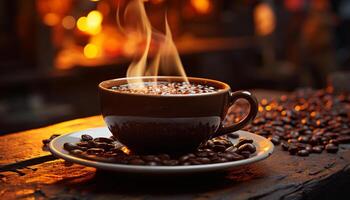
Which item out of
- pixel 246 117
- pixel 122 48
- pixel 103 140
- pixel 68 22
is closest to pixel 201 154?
pixel 246 117

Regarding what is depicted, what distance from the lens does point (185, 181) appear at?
1.47 metres

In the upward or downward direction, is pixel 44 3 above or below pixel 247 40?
above

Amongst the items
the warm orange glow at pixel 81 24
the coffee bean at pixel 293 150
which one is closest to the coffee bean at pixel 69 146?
the coffee bean at pixel 293 150

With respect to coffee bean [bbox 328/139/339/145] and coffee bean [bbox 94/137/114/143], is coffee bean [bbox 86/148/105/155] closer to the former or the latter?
coffee bean [bbox 94/137/114/143]

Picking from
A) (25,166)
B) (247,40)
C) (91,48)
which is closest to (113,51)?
(91,48)

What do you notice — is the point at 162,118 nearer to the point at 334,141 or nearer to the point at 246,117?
the point at 246,117

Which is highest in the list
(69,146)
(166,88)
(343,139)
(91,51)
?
(166,88)

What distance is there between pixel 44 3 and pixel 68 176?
4.65 metres

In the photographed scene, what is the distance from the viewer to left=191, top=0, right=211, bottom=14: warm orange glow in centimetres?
727

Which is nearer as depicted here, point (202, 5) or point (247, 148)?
point (247, 148)

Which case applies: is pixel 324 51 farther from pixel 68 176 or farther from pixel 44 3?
pixel 68 176

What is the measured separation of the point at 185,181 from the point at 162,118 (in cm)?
16

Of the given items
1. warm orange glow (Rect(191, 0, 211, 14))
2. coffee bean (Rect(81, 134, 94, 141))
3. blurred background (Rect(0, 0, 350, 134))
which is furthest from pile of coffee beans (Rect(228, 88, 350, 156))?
warm orange glow (Rect(191, 0, 211, 14))

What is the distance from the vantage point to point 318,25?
7.20m
